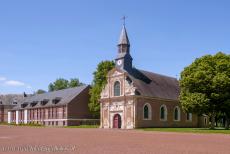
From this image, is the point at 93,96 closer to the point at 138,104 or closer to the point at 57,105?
the point at 57,105

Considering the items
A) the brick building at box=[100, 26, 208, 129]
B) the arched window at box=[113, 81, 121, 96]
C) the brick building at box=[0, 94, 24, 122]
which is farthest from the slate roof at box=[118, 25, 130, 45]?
the brick building at box=[0, 94, 24, 122]

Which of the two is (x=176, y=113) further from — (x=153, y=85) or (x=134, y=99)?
(x=134, y=99)

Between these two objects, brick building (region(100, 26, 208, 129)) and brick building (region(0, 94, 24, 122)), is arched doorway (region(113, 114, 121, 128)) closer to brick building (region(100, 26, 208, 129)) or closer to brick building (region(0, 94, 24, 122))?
brick building (region(100, 26, 208, 129))

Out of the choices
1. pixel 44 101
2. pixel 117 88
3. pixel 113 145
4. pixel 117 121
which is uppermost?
pixel 117 88

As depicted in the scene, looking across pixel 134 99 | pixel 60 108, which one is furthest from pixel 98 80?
pixel 134 99

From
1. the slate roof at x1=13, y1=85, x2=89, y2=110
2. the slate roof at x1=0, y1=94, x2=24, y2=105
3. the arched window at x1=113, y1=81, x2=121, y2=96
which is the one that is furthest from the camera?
the slate roof at x1=0, y1=94, x2=24, y2=105

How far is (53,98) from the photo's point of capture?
→ 88438 mm

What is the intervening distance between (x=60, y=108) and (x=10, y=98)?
157 feet

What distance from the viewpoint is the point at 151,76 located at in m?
67.4

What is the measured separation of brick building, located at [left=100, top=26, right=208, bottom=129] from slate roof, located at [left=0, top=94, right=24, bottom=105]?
64.8 metres

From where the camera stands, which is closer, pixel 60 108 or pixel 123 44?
pixel 123 44

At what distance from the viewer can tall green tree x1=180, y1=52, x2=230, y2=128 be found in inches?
1957

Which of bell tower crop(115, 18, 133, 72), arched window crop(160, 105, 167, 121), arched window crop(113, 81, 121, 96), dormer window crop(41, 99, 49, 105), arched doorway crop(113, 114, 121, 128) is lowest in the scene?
arched doorway crop(113, 114, 121, 128)

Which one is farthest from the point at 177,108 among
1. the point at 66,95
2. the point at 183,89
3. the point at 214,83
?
the point at 66,95
